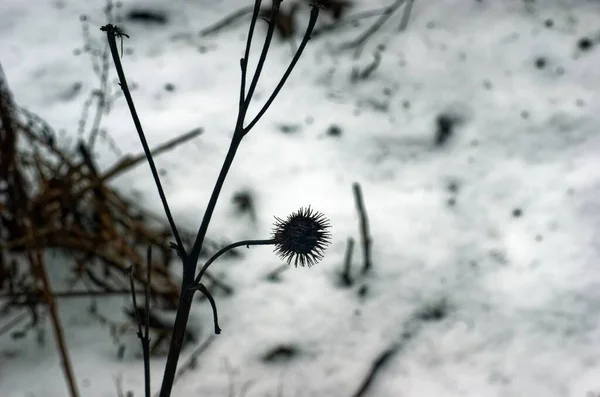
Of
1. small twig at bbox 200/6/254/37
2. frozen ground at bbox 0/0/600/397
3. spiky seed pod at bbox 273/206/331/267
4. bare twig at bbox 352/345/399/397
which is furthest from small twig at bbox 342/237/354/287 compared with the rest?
small twig at bbox 200/6/254/37

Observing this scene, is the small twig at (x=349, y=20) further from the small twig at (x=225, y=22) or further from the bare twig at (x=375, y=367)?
the bare twig at (x=375, y=367)

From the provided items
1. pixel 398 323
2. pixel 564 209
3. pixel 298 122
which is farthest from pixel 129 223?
pixel 564 209

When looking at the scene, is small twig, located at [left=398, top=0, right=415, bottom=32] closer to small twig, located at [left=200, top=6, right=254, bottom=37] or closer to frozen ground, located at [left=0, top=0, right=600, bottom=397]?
frozen ground, located at [left=0, top=0, right=600, bottom=397]

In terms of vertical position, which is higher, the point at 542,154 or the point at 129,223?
the point at 542,154

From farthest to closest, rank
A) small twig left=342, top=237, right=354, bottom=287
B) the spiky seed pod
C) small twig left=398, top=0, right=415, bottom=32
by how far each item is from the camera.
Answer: small twig left=398, top=0, right=415, bottom=32 → small twig left=342, top=237, right=354, bottom=287 → the spiky seed pod

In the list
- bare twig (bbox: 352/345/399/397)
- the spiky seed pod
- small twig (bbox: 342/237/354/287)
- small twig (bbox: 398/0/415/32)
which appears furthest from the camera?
small twig (bbox: 398/0/415/32)

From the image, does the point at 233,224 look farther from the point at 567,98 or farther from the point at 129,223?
the point at 567,98

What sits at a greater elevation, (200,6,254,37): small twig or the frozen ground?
(200,6,254,37): small twig

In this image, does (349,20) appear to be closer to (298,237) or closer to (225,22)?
(225,22)
